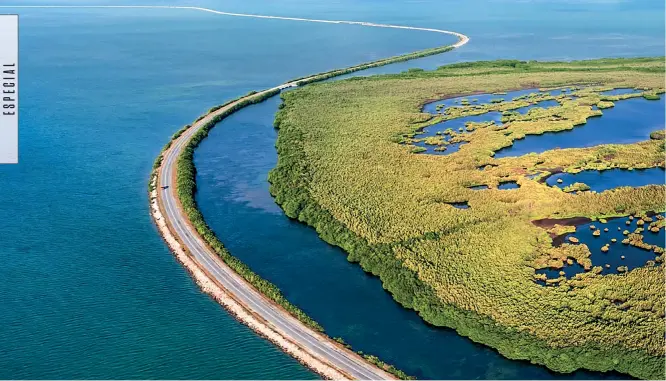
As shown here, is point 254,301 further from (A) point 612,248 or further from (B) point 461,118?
(B) point 461,118

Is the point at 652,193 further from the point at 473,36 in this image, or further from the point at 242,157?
the point at 473,36

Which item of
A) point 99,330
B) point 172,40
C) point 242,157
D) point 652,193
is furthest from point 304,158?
point 172,40

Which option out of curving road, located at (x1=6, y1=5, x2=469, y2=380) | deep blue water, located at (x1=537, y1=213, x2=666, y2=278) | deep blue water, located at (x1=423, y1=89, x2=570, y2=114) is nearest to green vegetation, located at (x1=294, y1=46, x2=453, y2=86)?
deep blue water, located at (x1=423, y1=89, x2=570, y2=114)

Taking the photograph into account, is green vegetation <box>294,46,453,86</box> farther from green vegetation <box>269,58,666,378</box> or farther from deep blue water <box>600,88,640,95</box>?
deep blue water <box>600,88,640,95</box>

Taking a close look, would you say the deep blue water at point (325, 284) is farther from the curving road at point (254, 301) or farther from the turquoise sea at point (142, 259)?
the curving road at point (254, 301)

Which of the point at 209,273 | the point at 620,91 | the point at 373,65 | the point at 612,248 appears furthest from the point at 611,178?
the point at 373,65
